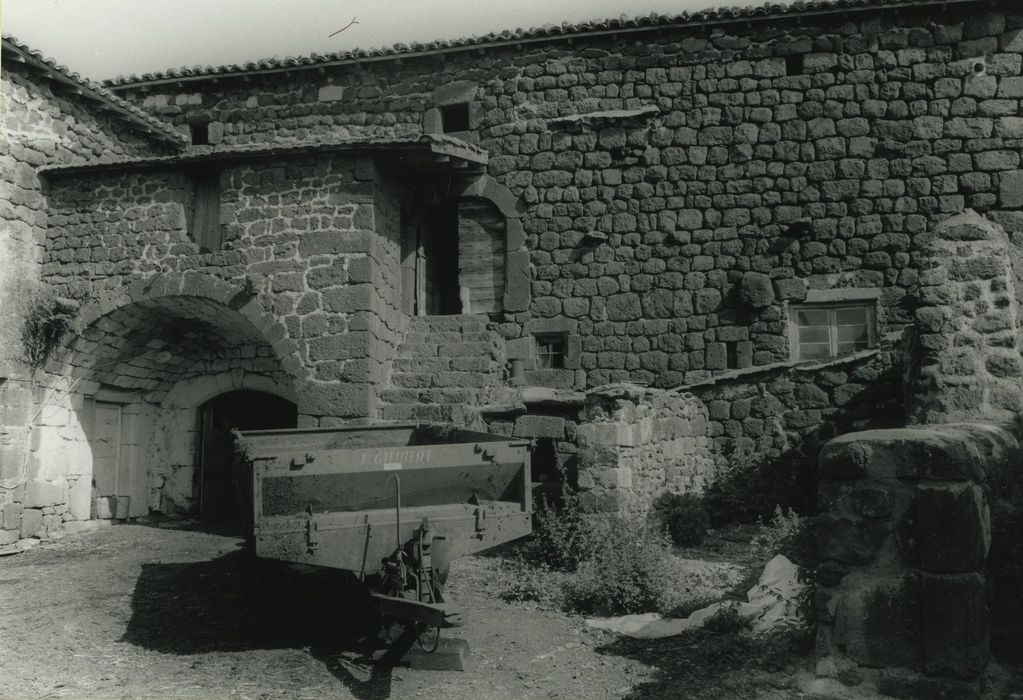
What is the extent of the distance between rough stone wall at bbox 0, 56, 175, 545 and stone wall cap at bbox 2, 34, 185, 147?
182mm

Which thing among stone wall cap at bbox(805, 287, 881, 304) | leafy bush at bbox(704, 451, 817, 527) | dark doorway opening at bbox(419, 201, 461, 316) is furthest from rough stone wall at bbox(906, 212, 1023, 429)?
dark doorway opening at bbox(419, 201, 461, 316)

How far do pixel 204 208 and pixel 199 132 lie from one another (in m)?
2.58

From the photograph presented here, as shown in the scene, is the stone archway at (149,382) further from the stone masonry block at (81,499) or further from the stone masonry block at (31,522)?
the stone masonry block at (31,522)

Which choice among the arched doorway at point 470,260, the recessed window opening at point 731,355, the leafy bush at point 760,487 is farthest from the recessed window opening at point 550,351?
the leafy bush at point 760,487

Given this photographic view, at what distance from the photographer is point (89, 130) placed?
34.5ft

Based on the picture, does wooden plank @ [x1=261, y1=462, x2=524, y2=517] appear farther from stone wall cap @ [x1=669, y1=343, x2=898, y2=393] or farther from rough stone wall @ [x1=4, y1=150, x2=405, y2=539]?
stone wall cap @ [x1=669, y1=343, x2=898, y2=393]

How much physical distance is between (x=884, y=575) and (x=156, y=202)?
9449mm

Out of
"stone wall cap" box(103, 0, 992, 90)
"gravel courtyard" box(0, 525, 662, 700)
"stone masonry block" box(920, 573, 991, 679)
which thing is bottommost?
"gravel courtyard" box(0, 525, 662, 700)

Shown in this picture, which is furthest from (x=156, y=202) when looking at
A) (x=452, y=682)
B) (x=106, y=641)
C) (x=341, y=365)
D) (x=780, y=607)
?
(x=780, y=607)

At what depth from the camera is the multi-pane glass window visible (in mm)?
9914

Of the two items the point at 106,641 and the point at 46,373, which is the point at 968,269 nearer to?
the point at 106,641

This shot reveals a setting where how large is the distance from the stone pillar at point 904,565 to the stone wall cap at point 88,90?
9.57m

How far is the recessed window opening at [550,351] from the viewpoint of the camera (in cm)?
1055

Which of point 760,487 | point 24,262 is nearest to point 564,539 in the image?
point 760,487
